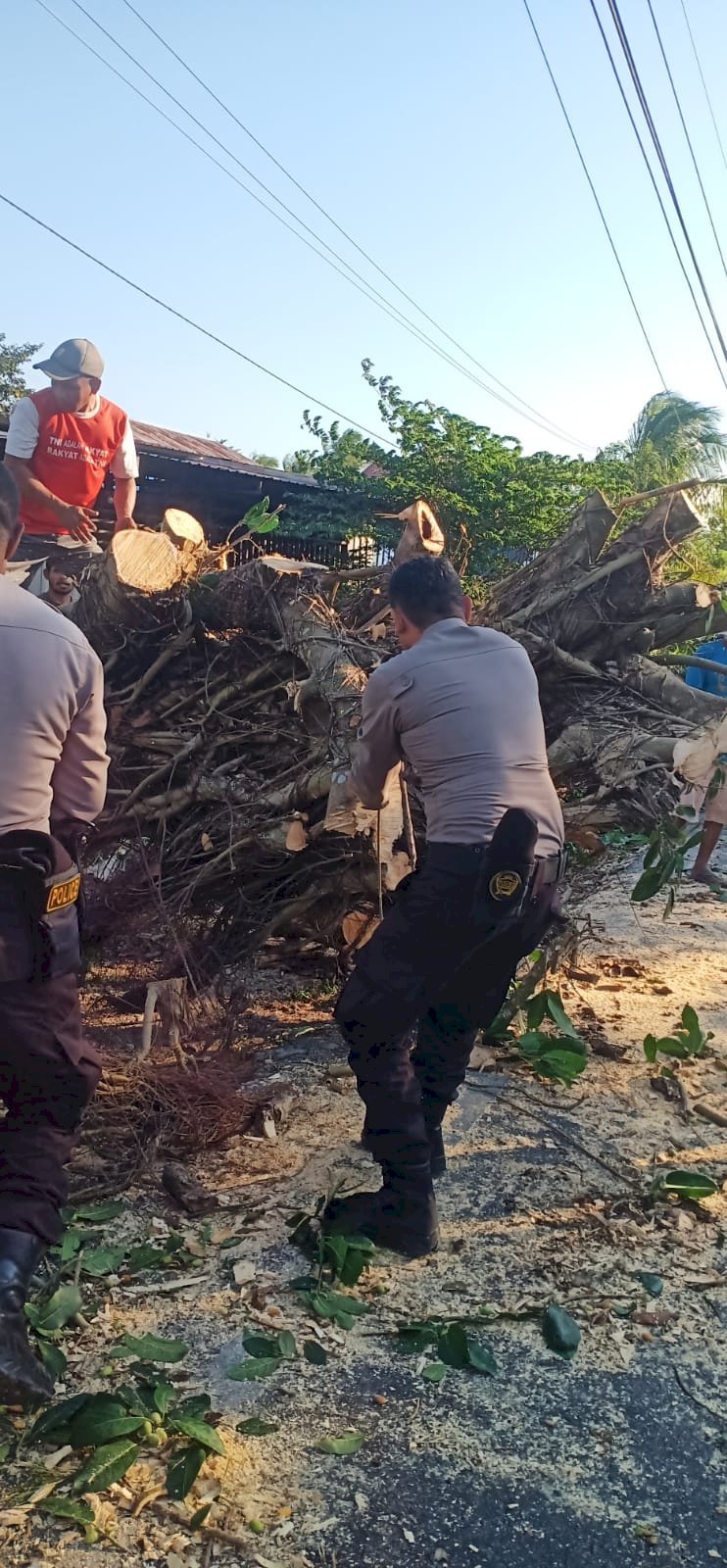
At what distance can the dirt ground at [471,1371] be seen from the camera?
207 centimetres

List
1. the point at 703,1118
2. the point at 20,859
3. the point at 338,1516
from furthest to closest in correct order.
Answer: the point at 703,1118, the point at 20,859, the point at 338,1516

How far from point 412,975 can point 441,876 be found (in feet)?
0.93

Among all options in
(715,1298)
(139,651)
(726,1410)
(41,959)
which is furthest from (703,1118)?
(139,651)

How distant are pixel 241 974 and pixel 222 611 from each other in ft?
5.03

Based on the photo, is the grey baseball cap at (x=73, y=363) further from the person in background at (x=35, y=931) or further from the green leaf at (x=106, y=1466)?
the green leaf at (x=106, y=1466)

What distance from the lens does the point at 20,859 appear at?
2.45m

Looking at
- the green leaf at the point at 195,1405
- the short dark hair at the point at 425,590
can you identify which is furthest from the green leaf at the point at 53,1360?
the short dark hair at the point at 425,590

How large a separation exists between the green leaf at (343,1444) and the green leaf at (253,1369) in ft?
0.78

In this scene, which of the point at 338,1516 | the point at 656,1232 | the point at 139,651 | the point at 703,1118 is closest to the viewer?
the point at 338,1516

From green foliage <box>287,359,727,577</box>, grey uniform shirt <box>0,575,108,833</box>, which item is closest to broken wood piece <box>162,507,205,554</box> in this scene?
grey uniform shirt <box>0,575,108,833</box>

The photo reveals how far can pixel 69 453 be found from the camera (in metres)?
5.26

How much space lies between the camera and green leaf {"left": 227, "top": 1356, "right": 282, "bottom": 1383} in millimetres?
2494

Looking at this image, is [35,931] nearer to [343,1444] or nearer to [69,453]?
[343,1444]

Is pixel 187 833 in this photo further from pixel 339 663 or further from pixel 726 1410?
pixel 726 1410
